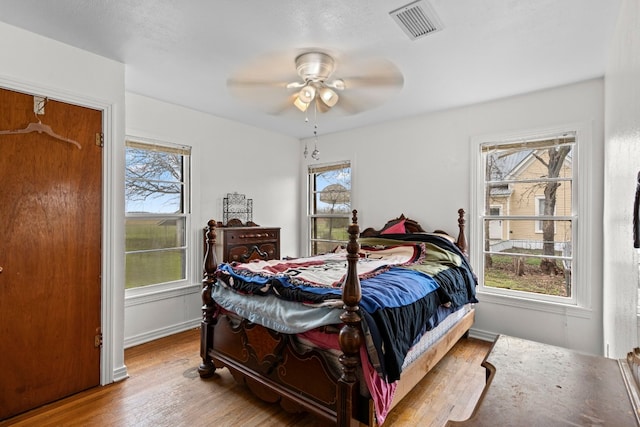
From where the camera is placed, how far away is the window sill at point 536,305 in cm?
294

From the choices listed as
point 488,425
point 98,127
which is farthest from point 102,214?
point 488,425

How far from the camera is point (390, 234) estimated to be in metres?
3.72

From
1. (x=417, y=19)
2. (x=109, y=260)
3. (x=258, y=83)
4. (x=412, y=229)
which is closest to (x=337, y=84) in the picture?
(x=258, y=83)

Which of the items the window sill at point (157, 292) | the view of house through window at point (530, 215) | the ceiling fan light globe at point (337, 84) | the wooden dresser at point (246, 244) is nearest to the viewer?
the ceiling fan light globe at point (337, 84)

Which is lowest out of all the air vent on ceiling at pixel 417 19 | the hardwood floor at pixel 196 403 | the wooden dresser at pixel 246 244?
the hardwood floor at pixel 196 403

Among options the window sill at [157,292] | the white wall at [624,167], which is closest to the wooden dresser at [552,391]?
the white wall at [624,167]

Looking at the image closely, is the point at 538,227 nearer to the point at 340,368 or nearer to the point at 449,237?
the point at 449,237

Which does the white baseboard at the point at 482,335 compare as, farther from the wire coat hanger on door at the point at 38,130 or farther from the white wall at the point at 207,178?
the wire coat hanger on door at the point at 38,130

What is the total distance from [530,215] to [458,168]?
0.86 m

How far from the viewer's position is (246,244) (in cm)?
387

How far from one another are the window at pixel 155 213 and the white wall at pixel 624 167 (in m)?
3.73

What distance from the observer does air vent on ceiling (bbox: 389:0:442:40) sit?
185cm

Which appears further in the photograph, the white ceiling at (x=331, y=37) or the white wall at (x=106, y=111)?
the white wall at (x=106, y=111)

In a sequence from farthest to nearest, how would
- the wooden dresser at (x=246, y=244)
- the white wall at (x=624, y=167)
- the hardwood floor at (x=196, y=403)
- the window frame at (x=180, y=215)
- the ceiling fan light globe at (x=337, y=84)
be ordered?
the wooden dresser at (x=246, y=244) → the window frame at (x=180, y=215) → the ceiling fan light globe at (x=337, y=84) → the hardwood floor at (x=196, y=403) → the white wall at (x=624, y=167)
